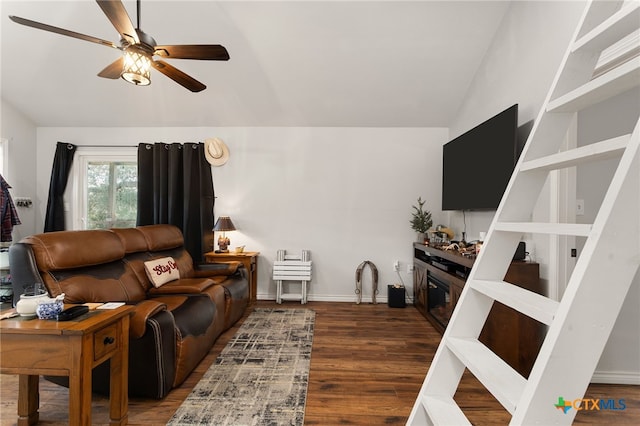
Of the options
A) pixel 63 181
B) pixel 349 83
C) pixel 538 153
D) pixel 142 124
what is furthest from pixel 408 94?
pixel 63 181

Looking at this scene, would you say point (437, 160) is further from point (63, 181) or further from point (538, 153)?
point (63, 181)

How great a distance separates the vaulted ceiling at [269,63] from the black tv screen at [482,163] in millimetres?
808

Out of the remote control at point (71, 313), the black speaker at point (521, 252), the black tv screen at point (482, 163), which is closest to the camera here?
the remote control at point (71, 313)

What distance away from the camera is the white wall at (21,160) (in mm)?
3922

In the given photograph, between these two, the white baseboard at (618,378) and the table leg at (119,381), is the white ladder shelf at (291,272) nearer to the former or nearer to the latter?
the table leg at (119,381)

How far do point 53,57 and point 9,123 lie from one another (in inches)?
52.9

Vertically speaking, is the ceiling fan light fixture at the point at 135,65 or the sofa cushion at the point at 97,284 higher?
the ceiling fan light fixture at the point at 135,65

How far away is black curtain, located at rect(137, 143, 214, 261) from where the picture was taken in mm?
4043

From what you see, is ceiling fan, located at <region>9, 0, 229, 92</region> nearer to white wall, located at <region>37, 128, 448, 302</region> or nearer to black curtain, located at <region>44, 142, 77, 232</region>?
white wall, located at <region>37, 128, 448, 302</region>

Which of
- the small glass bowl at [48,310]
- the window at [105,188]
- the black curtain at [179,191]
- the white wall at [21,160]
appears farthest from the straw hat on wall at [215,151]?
the small glass bowl at [48,310]

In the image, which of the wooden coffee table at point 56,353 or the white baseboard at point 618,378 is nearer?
the wooden coffee table at point 56,353

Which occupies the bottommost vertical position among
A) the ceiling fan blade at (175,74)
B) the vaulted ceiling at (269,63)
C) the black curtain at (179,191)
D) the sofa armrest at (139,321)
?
the sofa armrest at (139,321)

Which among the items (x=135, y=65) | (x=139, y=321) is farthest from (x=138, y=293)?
(x=135, y=65)

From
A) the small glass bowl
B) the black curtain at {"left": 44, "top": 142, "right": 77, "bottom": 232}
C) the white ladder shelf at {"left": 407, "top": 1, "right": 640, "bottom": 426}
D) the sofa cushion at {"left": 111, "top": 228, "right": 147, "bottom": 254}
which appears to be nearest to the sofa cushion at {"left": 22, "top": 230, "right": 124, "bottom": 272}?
the sofa cushion at {"left": 111, "top": 228, "right": 147, "bottom": 254}
